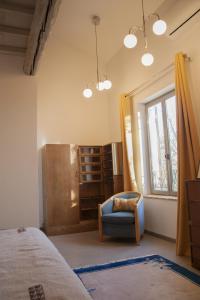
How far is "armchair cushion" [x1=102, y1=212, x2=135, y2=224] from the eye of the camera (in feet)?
13.0

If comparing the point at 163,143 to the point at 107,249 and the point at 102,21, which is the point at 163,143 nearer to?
the point at 107,249

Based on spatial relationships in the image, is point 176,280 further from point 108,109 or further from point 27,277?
point 108,109

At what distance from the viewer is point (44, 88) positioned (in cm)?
557

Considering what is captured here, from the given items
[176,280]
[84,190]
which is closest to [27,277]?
[176,280]

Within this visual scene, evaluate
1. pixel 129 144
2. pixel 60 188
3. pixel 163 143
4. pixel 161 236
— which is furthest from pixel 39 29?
pixel 161 236

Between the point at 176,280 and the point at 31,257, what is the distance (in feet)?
5.46

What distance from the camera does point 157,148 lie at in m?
4.67

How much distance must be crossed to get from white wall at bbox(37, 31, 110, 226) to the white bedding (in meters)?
3.70

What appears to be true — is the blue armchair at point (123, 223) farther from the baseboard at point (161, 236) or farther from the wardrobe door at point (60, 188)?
the wardrobe door at point (60, 188)

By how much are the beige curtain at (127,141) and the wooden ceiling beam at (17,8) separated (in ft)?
7.94

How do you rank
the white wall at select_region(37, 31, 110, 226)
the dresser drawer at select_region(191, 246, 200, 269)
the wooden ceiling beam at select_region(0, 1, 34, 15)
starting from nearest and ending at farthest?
the dresser drawer at select_region(191, 246, 200, 269)
the wooden ceiling beam at select_region(0, 1, 34, 15)
the white wall at select_region(37, 31, 110, 226)

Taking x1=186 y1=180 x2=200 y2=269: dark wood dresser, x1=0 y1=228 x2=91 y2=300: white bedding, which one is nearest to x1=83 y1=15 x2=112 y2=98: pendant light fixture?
x1=186 y1=180 x2=200 y2=269: dark wood dresser

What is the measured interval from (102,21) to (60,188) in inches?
132

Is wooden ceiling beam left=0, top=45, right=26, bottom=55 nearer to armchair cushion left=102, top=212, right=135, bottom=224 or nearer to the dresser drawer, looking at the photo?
armchair cushion left=102, top=212, right=135, bottom=224
